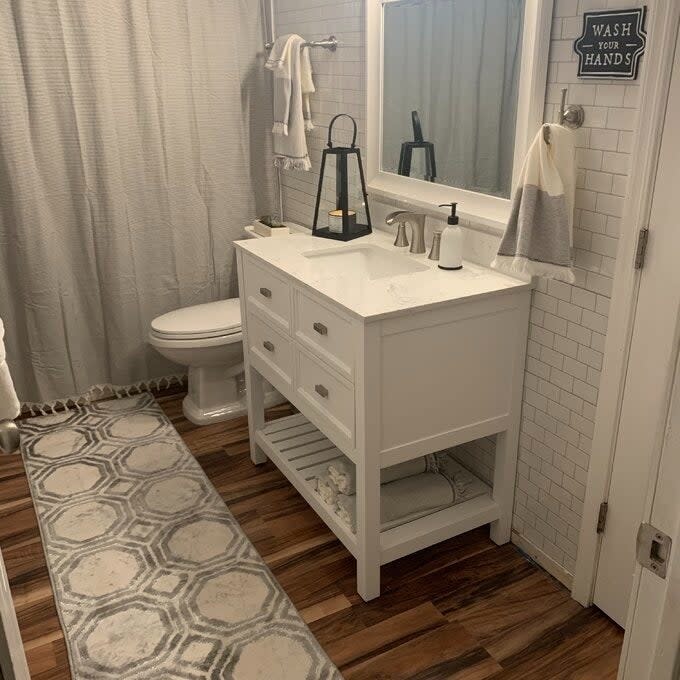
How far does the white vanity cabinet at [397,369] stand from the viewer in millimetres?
1858

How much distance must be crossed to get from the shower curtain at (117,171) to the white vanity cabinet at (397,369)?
3.40ft

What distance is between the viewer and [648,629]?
0.76m

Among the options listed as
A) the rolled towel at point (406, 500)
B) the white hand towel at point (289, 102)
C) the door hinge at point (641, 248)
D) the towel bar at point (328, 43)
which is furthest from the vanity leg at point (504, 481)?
the towel bar at point (328, 43)

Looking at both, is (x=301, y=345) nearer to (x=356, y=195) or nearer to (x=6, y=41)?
(x=356, y=195)

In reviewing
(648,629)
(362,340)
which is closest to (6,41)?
(362,340)

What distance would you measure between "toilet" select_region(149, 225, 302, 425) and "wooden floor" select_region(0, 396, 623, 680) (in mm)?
699

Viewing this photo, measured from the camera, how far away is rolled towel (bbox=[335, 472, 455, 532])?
2.21 meters

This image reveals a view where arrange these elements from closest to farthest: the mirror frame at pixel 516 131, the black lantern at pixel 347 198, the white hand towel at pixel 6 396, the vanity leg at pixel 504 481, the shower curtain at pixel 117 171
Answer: the white hand towel at pixel 6 396 → the mirror frame at pixel 516 131 → the vanity leg at pixel 504 481 → the black lantern at pixel 347 198 → the shower curtain at pixel 117 171

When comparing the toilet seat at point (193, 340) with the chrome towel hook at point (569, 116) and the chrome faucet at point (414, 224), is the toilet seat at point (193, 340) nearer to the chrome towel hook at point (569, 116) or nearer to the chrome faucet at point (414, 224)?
the chrome faucet at point (414, 224)

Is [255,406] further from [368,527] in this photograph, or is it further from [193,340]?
[368,527]

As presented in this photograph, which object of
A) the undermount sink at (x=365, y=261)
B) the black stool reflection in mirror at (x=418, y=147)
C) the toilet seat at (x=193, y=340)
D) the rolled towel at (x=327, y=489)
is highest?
the black stool reflection in mirror at (x=418, y=147)

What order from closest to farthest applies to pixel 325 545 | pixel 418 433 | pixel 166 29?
pixel 418 433
pixel 325 545
pixel 166 29

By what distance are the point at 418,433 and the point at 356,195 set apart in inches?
43.3

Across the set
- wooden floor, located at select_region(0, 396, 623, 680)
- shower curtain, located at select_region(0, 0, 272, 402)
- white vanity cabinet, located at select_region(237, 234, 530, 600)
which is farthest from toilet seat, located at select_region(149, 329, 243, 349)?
wooden floor, located at select_region(0, 396, 623, 680)
